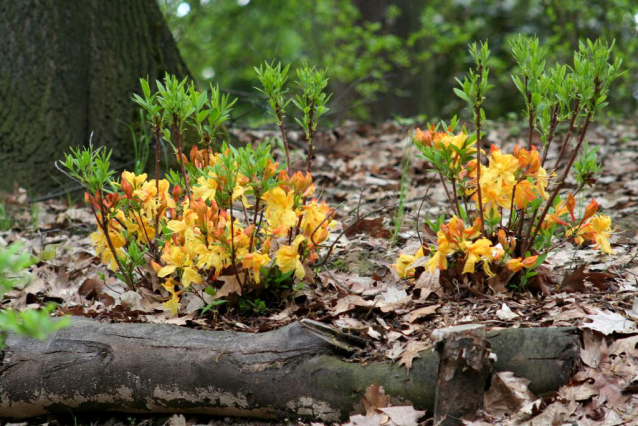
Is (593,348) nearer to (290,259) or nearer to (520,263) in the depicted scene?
(520,263)

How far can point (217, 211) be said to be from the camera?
241 cm

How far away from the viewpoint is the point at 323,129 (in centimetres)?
632

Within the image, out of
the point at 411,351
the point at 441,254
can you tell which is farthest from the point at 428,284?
the point at 411,351

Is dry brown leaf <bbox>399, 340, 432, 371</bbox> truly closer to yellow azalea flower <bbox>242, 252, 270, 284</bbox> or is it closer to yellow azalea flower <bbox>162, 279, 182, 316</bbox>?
yellow azalea flower <bbox>242, 252, 270, 284</bbox>

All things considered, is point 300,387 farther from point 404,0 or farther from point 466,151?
point 404,0

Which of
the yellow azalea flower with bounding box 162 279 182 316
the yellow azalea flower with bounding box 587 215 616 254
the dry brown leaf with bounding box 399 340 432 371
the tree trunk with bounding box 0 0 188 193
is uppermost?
the tree trunk with bounding box 0 0 188 193

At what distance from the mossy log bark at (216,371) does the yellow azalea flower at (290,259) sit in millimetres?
264

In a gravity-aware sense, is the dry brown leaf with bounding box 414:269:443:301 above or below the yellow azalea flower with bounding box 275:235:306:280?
below

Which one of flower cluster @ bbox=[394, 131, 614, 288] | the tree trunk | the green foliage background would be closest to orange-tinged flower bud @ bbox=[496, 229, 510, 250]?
flower cluster @ bbox=[394, 131, 614, 288]

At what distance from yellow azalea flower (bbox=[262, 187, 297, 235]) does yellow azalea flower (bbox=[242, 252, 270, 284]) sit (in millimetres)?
136

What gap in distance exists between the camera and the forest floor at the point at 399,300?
6.54 feet

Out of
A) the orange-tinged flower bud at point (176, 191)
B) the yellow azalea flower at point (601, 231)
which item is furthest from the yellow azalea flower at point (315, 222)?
the yellow azalea flower at point (601, 231)

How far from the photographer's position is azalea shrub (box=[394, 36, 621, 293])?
222 centimetres

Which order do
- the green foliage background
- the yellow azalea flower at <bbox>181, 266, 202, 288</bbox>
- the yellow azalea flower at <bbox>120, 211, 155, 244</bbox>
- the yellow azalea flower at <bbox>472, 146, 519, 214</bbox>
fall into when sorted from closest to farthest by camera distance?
1. the yellow azalea flower at <bbox>472, 146, 519, 214</bbox>
2. the yellow azalea flower at <bbox>181, 266, 202, 288</bbox>
3. the yellow azalea flower at <bbox>120, 211, 155, 244</bbox>
4. the green foliage background
